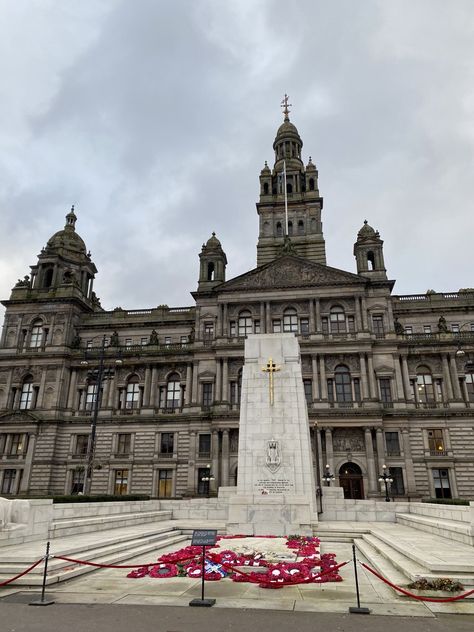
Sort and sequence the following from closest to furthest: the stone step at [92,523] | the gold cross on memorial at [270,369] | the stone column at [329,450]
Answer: the stone step at [92,523] < the gold cross on memorial at [270,369] < the stone column at [329,450]

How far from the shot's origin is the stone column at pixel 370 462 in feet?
123

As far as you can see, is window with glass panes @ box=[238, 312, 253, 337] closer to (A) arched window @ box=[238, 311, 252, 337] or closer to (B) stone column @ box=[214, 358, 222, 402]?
(A) arched window @ box=[238, 311, 252, 337]

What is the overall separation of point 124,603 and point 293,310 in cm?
3834

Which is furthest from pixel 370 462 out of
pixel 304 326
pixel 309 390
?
pixel 304 326

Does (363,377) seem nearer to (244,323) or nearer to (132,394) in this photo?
(244,323)

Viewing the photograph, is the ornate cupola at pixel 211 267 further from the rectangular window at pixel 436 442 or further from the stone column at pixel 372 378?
the rectangular window at pixel 436 442

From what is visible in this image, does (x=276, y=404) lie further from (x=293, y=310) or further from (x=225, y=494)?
(x=293, y=310)

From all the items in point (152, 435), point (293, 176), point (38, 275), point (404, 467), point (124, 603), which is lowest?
point (124, 603)

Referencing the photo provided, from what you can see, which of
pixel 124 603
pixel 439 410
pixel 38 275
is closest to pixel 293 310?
pixel 439 410

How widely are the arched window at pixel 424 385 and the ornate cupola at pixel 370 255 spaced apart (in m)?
10.3

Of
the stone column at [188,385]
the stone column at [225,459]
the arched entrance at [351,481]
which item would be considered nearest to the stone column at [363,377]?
the arched entrance at [351,481]

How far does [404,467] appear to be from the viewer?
127 ft

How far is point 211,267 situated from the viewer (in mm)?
51219

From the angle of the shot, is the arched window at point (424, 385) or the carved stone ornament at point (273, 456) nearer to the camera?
the carved stone ornament at point (273, 456)
